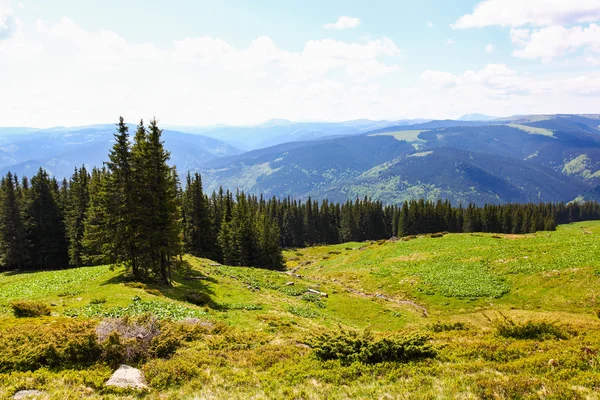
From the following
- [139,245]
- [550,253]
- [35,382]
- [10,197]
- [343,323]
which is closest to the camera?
[35,382]

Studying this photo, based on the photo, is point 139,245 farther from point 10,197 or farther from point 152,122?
point 10,197

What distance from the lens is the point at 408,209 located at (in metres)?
131

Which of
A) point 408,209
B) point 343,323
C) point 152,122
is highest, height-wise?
point 152,122

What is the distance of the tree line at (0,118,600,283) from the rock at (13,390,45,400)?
69.6 feet

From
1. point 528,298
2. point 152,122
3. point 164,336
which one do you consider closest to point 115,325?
point 164,336

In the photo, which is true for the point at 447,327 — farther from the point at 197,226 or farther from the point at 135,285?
the point at 197,226

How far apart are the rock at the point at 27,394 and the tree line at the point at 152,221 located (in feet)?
69.6

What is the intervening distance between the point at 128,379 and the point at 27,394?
287cm

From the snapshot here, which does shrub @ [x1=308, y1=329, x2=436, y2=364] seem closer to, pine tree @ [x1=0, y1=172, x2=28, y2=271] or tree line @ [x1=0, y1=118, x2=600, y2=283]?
tree line @ [x1=0, y1=118, x2=600, y2=283]

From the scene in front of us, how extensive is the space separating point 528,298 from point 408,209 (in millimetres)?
99325

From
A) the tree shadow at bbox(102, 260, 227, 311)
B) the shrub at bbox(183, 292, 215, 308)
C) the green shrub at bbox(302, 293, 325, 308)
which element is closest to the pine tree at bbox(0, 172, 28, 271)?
the tree shadow at bbox(102, 260, 227, 311)

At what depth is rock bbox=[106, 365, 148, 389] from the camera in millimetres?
11203

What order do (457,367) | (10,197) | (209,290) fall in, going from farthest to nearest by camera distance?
1. (10,197)
2. (209,290)
3. (457,367)

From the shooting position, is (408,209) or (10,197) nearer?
(10,197)
